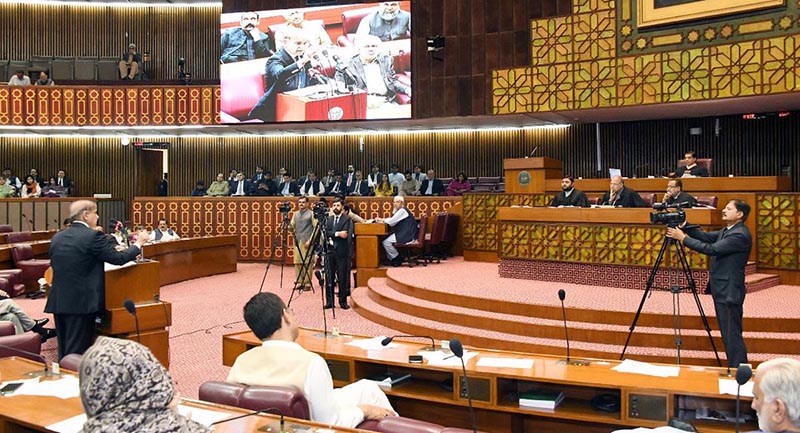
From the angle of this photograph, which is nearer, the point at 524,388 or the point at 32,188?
the point at 524,388

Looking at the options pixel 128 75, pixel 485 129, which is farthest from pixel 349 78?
pixel 128 75

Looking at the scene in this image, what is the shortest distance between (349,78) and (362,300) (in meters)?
7.14

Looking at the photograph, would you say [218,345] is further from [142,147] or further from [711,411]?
[142,147]

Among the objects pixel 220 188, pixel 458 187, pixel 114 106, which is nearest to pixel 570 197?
pixel 458 187

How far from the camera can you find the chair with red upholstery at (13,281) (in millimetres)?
9883

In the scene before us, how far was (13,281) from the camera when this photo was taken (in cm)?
1016

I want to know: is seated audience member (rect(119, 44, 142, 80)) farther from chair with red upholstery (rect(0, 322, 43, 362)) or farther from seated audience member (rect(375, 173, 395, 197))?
chair with red upholstery (rect(0, 322, 43, 362))

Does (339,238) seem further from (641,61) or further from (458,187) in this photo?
(641,61)

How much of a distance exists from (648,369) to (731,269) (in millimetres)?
1989

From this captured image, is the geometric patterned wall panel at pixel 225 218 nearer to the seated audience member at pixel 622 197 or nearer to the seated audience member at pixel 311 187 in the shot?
the seated audience member at pixel 311 187

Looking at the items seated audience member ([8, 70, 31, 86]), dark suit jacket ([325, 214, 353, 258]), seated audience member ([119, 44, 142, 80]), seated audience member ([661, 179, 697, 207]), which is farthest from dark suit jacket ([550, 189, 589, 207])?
seated audience member ([8, 70, 31, 86])

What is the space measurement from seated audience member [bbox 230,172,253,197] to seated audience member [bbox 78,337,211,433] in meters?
14.6

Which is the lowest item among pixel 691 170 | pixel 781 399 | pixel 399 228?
pixel 781 399

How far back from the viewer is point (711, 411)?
3.72m
